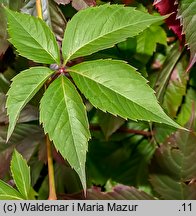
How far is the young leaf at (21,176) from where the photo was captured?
25.3 inches

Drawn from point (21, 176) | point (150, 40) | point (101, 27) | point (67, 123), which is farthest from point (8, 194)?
point (150, 40)

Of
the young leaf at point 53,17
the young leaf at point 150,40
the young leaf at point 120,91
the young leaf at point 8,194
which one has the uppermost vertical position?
the young leaf at point 53,17

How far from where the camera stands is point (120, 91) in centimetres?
57

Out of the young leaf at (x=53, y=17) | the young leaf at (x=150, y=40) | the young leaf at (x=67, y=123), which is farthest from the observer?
the young leaf at (x=150, y=40)

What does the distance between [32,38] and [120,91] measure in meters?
0.14

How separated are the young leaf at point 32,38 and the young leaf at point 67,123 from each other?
53mm

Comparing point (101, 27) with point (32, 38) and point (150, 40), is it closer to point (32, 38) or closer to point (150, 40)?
point (32, 38)

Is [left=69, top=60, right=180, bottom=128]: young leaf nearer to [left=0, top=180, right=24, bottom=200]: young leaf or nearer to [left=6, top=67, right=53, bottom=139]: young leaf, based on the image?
[left=6, top=67, right=53, bottom=139]: young leaf

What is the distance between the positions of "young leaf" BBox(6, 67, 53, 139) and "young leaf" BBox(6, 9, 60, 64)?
2cm

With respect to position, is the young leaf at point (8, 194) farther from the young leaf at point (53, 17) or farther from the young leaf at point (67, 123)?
the young leaf at point (53, 17)

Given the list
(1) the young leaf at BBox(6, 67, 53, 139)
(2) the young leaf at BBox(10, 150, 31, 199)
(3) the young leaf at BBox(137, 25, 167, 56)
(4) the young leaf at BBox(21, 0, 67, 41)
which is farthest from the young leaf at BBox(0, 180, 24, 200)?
(3) the young leaf at BBox(137, 25, 167, 56)

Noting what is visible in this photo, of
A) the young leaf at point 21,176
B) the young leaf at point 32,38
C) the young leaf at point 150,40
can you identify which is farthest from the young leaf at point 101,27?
the young leaf at point 150,40

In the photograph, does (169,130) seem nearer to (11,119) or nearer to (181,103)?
(181,103)

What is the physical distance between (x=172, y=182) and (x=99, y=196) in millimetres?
123
